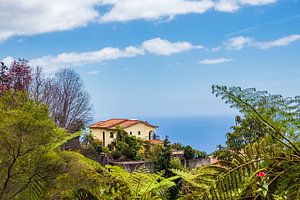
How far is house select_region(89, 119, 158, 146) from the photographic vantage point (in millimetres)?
26734

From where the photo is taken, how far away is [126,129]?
88.0ft

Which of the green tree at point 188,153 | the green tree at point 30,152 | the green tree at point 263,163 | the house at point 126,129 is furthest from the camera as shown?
the house at point 126,129

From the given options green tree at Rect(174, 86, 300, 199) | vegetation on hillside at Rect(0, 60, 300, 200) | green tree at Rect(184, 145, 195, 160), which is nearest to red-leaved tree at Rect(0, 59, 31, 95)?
green tree at Rect(184, 145, 195, 160)

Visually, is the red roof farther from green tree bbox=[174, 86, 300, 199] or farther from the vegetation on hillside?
green tree bbox=[174, 86, 300, 199]

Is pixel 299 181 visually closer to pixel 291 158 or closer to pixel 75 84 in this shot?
pixel 291 158

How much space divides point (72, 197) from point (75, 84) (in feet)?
71.0

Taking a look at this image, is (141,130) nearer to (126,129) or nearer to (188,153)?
(126,129)

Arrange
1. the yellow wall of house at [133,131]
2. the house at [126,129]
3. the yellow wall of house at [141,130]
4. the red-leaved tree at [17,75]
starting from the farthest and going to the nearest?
the yellow wall of house at [141,130]
the yellow wall of house at [133,131]
the house at [126,129]
the red-leaved tree at [17,75]

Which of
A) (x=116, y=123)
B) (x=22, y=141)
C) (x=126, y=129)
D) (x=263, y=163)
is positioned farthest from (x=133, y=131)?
(x=263, y=163)

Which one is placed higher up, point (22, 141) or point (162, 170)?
point (22, 141)

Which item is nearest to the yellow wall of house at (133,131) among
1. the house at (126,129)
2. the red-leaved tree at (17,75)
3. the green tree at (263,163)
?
the house at (126,129)

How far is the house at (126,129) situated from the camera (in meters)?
26.7

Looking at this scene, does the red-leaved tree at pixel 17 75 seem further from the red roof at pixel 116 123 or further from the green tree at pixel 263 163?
the green tree at pixel 263 163

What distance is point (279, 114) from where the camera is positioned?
1.22m
